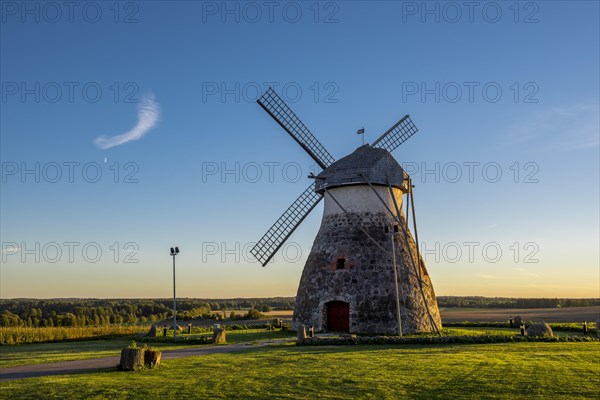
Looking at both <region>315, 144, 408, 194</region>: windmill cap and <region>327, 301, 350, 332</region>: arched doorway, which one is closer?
<region>327, 301, 350, 332</region>: arched doorway

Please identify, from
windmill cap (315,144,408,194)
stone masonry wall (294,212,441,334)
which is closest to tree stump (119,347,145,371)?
stone masonry wall (294,212,441,334)

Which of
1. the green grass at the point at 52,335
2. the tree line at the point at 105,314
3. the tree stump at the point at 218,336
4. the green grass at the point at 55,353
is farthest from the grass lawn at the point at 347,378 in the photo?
the tree line at the point at 105,314

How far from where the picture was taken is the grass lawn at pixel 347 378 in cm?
1070

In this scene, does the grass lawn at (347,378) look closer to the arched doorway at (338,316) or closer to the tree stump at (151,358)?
the tree stump at (151,358)

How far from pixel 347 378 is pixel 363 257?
14413 mm

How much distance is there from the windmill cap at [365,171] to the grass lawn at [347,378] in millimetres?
11891

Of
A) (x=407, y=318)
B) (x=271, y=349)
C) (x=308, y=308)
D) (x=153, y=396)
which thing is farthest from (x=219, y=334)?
(x=153, y=396)

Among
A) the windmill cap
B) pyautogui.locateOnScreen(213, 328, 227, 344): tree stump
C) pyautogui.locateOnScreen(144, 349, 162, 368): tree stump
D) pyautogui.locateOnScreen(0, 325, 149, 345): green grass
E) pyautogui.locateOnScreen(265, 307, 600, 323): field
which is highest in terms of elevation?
the windmill cap

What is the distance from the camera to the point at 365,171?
90.0 ft

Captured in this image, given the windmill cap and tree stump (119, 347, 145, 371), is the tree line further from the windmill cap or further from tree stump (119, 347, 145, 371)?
tree stump (119, 347, 145, 371)

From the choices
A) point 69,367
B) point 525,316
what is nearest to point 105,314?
point 525,316

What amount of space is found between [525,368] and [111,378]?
9960mm

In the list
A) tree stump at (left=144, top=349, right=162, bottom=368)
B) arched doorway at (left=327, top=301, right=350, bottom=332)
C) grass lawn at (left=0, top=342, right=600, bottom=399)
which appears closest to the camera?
grass lawn at (left=0, top=342, right=600, bottom=399)

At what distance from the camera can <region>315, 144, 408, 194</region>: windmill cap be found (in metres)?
27.5
